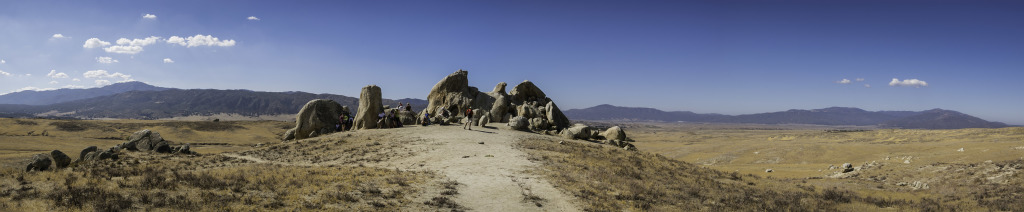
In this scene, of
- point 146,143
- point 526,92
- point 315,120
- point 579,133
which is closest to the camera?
point 146,143

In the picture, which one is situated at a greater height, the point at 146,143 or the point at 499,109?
the point at 499,109

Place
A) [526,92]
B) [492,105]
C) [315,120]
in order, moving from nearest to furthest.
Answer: [315,120] < [492,105] < [526,92]

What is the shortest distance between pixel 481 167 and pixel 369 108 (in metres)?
22.6

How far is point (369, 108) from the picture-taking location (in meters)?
40.8

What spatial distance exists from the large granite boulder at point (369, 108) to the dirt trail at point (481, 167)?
13.0 feet

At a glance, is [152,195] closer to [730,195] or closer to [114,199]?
[114,199]

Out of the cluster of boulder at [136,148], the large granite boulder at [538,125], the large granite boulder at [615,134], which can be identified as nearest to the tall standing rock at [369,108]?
the cluster of boulder at [136,148]

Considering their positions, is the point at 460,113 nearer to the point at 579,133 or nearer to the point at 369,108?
the point at 369,108

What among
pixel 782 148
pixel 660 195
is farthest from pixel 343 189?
pixel 782 148

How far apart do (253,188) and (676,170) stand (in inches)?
919

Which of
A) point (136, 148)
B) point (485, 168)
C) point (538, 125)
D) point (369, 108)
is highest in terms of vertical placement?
point (369, 108)

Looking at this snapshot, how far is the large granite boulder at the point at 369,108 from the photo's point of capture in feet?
134

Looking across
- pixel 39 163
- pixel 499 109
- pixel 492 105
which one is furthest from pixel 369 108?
pixel 39 163

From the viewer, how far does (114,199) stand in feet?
38.2
